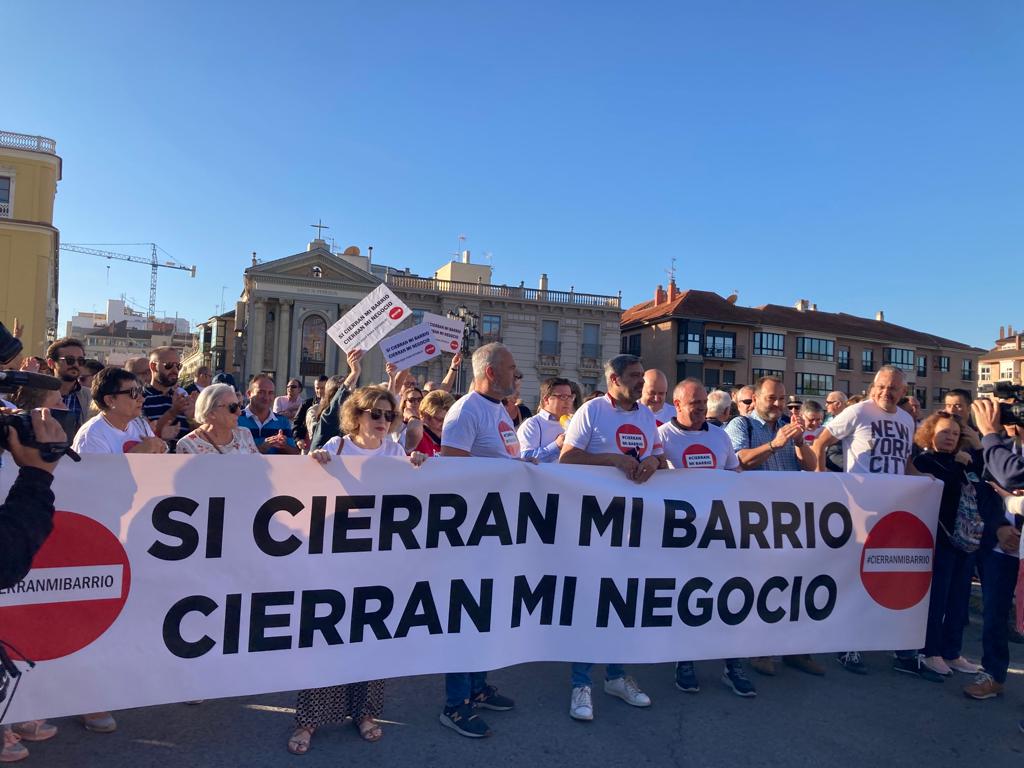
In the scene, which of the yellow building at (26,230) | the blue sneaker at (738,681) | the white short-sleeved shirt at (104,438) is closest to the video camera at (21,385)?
the white short-sleeved shirt at (104,438)

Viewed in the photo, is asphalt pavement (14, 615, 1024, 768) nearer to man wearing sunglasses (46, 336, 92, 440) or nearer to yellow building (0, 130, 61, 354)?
man wearing sunglasses (46, 336, 92, 440)

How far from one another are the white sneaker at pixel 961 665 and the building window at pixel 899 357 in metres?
57.8

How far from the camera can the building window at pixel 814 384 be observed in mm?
52656

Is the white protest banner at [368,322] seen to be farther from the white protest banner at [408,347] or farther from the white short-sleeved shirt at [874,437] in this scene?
the white short-sleeved shirt at [874,437]

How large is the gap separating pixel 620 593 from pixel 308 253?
41.5 metres

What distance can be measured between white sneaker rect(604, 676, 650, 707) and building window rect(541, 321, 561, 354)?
41.8 metres

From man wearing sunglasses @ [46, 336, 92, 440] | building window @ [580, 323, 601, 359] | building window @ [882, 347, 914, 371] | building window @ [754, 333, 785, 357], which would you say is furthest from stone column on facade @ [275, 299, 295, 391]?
building window @ [882, 347, 914, 371]

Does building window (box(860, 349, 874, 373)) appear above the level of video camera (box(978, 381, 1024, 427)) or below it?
above

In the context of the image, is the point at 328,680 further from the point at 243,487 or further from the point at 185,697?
the point at 243,487

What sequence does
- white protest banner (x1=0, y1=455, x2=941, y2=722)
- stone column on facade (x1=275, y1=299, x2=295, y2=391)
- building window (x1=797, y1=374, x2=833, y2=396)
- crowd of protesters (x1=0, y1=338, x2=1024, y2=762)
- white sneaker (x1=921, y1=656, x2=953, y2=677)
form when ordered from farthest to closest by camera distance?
building window (x1=797, y1=374, x2=833, y2=396) < stone column on facade (x1=275, y1=299, x2=295, y2=391) < white sneaker (x1=921, y1=656, x2=953, y2=677) < crowd of protesters (x1=0, y1=338, x2=1024, y2=762) < white protest banner (x1=0, y1=455, x2=941, y2=722)

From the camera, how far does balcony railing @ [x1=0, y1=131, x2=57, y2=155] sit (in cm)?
3672

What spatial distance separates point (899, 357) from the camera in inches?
2258

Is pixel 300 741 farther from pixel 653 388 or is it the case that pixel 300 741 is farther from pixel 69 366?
pixel 69 366

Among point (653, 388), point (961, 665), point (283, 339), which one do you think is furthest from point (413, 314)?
point (961, 665)
